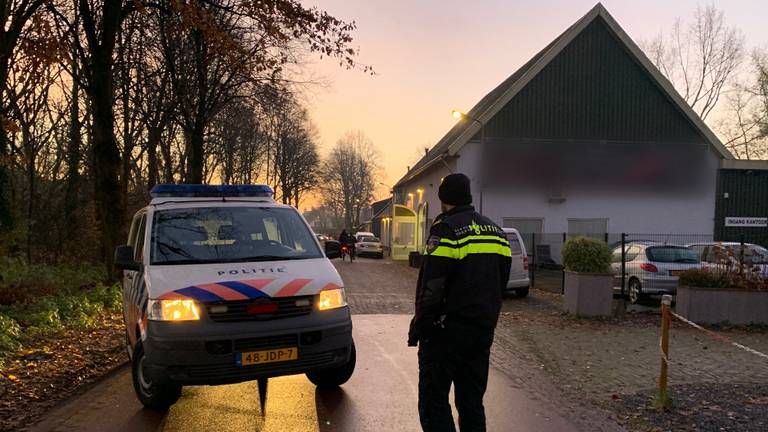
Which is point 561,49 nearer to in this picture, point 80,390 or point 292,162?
point 80,390

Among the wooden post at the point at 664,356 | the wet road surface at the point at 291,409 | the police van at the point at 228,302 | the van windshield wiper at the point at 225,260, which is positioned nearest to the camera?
the police van at the point at 228,302

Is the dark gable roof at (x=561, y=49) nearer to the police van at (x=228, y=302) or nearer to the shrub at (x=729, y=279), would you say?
the shrub at (x=729, y=279)

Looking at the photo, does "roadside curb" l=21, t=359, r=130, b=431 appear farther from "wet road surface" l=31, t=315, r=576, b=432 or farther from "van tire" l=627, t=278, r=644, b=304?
"van tire" l=627, t=278, r=644, b=304

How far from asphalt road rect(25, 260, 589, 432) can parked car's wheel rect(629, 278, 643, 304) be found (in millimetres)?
7682

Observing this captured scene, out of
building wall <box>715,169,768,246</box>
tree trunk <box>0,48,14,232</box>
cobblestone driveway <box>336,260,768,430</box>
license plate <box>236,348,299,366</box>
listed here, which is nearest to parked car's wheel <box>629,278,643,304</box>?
cobblestone driveway <box>336,260,768,430</box>

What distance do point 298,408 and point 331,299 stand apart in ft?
3.47

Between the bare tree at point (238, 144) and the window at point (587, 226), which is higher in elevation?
the bare tree at point (238, 144)

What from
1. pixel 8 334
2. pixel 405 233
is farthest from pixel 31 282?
pixel 405 233

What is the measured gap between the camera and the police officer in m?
3.61

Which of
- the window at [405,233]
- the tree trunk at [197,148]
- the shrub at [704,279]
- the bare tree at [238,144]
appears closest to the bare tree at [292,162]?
the bare tree at [238,144]

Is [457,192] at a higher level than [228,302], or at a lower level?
higher

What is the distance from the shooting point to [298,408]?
5359 millimetres

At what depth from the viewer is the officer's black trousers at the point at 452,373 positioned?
12.1ft

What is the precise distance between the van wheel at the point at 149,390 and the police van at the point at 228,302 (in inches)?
0.4
